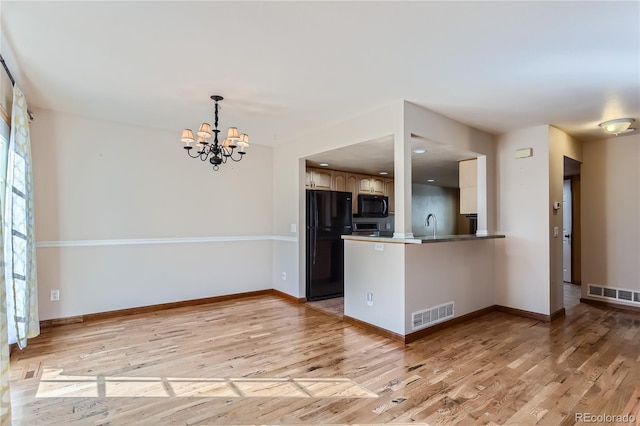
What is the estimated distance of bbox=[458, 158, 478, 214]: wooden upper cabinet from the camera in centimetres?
454

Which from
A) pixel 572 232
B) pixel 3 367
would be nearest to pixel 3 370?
pixel 3 367

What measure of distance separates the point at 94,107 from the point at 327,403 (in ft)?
12.6

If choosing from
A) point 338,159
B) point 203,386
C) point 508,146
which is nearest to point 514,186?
point 508,146

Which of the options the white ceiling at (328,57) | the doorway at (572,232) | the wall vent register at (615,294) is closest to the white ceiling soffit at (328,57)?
the white ceiling at (328,57)

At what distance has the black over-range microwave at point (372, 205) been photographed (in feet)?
20.1

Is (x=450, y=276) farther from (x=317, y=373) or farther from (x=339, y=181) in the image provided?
(x=339, y=181)

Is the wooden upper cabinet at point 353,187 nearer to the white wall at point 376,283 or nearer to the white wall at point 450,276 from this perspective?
the white wall at point 376,283

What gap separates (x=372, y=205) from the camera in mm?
6273

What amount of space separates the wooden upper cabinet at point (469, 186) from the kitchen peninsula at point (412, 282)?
52 centimetres

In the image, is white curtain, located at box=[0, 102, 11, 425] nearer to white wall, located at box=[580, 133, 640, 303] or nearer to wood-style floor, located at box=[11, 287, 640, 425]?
wood-style floor, located at box=[11, 287, 640, 425]

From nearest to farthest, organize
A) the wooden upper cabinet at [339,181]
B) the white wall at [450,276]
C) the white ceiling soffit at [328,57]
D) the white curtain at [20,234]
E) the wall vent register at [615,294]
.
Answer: the white ceiling soffit at [328,57], the white curtain at [20,234], the white wall at [450,276], the wall vent register at [615,294], the wooden upper cabinet at [339,181]

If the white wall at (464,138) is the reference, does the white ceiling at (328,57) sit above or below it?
above

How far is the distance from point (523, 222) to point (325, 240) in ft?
8.97

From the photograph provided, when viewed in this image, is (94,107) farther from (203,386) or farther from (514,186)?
(514,186)
